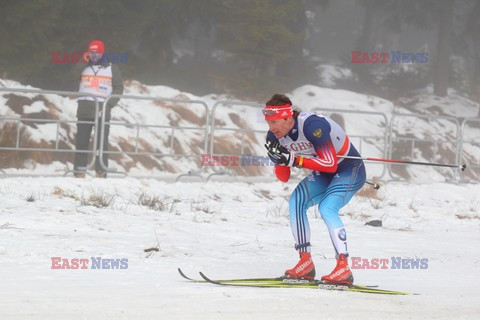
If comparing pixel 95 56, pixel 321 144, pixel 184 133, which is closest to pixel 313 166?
pixel 321 144

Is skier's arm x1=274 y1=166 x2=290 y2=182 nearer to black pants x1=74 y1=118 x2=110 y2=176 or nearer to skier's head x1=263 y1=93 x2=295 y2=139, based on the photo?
skier's head x1=263 y1=93 x2=295 y2=139

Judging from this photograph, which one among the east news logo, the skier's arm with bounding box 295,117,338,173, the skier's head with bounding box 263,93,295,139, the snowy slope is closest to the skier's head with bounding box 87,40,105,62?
the snowy slope

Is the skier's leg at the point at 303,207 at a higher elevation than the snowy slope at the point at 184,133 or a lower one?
lower

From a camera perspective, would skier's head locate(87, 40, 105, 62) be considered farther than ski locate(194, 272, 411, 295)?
Yes

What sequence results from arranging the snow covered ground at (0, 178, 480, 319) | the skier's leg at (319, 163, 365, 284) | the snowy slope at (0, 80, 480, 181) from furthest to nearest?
the snowy slope at (0, 80, 480, 181) → the skier's leg at (319, 163, 365, 284) → the snow covered ground at (0, 178, 480, 319)

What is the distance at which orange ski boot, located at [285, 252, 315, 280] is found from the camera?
7.20 m

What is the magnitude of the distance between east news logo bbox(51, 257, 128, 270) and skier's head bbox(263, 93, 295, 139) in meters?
1.88

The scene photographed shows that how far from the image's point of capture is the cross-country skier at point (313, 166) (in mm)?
7020

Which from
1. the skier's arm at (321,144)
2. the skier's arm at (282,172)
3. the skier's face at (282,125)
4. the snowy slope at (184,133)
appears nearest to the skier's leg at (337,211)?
the skier's arm at (321,144)

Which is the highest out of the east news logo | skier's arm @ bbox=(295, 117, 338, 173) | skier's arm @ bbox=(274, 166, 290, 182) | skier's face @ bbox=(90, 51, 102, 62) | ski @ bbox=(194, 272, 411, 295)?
skier's face @ bbox=(90, 51, 102, 62)

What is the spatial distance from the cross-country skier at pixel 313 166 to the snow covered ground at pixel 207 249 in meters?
0.53

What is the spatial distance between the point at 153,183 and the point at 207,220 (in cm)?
338

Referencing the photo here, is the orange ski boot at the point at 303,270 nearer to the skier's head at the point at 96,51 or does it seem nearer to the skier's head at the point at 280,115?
the skier's head at the point at 280,115

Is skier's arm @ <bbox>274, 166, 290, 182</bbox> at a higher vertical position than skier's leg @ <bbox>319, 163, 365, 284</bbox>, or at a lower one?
higher
